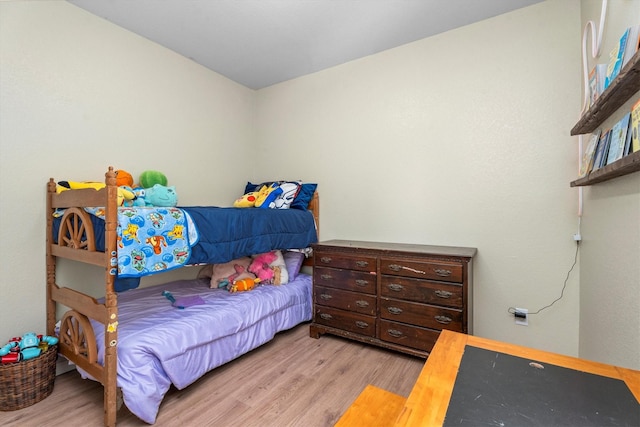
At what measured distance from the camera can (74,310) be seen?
1.75 m

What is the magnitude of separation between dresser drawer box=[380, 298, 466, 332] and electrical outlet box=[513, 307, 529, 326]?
59cm

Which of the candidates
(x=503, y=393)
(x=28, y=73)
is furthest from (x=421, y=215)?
(x=28, y=73)

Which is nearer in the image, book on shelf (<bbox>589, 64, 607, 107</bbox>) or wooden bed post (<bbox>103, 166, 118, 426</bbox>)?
book on shelf (<bbox>589, 64, 607, 107</bbox>)

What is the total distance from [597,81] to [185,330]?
2.52 metres

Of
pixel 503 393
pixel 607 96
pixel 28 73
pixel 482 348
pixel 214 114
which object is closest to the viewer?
pixel 503 393

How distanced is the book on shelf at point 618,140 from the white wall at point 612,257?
10 cm

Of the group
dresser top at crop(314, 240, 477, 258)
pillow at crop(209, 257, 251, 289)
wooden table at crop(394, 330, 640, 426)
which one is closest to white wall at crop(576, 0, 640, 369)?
wooden table at crop(394, 330, 640, 426)

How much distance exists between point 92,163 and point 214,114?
4.28 feet

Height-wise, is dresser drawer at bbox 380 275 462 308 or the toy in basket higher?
dresser drawer at bbox 380 275 462 308

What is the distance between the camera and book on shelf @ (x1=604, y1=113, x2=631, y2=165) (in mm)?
1099

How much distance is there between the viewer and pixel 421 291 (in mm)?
2086

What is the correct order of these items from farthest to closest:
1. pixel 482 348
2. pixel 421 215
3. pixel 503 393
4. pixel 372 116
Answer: pixel 372 116 → pixel 421 215 → pixel 482 348 → pixel 503 393

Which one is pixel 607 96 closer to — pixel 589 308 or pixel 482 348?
pixel 482 348

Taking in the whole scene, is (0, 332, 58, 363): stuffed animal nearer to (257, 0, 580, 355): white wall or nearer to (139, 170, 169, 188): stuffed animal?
(139, 170, 169, 188): stuffed animal
